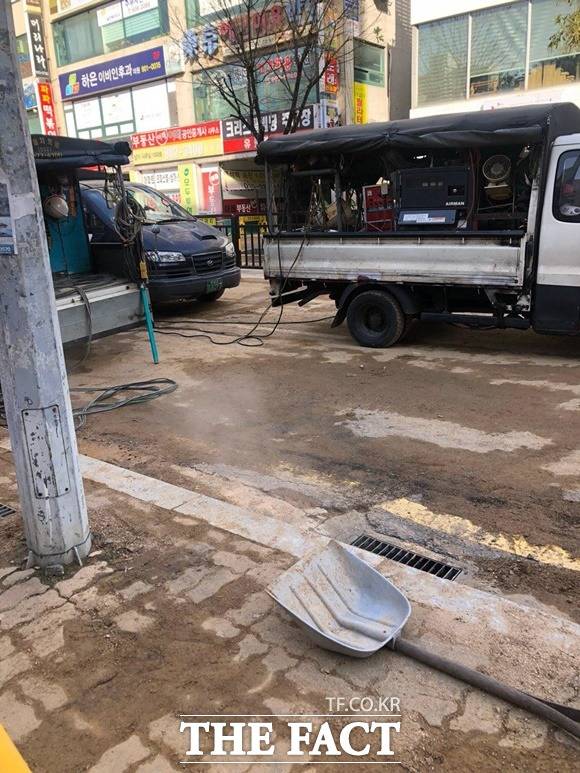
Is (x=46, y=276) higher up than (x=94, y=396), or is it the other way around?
(x=46, y=276)

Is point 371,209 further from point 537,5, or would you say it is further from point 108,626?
point 537,5

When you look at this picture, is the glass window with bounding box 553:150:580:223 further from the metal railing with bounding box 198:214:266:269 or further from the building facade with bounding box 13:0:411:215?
the building facade with bounding box 13:0:411:215

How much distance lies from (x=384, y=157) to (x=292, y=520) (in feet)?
17.4

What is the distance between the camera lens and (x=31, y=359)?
306 cm

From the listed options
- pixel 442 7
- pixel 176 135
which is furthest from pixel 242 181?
pixel 442 7

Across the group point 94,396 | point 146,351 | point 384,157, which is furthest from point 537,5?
point 94,396

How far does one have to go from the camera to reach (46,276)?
10.0 ft

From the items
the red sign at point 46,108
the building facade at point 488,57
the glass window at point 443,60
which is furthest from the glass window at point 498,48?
the red sign at point 46,108

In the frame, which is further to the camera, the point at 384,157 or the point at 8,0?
the point at 384,157

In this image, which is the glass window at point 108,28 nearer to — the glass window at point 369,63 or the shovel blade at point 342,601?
the glass window at point 369,63

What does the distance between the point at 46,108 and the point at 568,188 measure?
26.1 meters

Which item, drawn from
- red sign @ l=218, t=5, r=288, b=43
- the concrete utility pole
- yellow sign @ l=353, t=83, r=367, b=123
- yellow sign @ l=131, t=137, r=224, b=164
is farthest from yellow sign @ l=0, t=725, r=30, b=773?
yellow sign @ l=131, t=137, r=224, b=164

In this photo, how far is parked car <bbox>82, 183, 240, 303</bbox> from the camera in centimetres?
922

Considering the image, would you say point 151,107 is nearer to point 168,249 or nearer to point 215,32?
point 215,32
